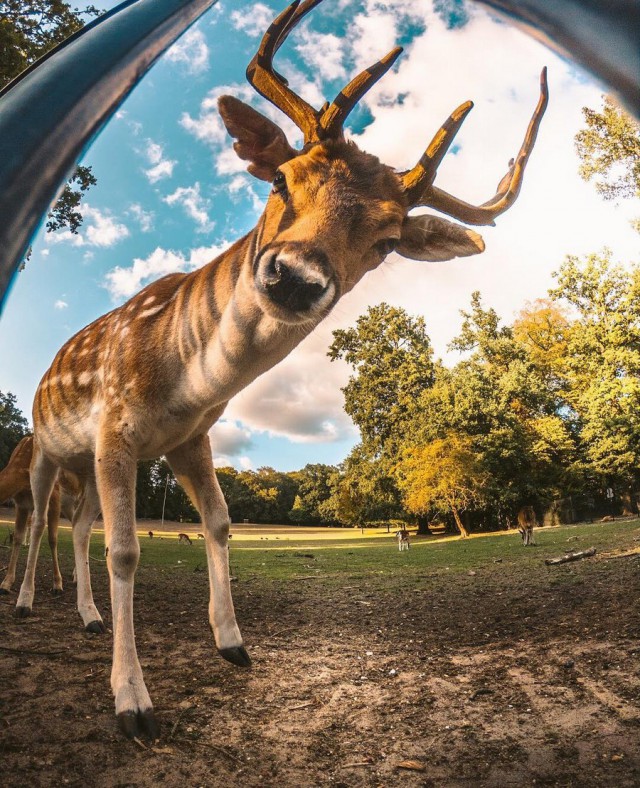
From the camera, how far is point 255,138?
2.52 feet

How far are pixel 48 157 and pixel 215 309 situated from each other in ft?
2.10

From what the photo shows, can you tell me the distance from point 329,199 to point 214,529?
58 centimetres

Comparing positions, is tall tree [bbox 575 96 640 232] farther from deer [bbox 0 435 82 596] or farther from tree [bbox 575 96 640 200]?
deer [bbox 0 435 82 596]

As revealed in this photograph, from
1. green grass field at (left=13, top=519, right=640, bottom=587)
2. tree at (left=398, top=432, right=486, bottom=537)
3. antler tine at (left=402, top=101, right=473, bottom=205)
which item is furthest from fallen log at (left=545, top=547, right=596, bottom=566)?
antler tine at (left=402, top=101, right=473, bottom=205)

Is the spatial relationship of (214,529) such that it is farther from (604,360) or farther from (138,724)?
(604,360)

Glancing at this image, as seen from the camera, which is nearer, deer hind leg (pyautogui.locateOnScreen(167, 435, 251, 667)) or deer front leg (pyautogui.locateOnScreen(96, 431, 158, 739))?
deer front leg (pyautogui.locateOnScreen(96, 431, 158, 739))

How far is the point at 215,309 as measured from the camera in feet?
2.66

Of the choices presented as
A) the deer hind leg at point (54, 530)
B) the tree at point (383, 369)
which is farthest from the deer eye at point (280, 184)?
the deer hind leg at point (54, 530)

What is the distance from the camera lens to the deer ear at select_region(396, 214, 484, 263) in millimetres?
771

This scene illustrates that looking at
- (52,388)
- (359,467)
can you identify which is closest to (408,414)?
(359,467)

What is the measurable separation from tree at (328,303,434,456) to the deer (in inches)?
30.6

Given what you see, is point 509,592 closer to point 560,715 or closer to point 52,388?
point 560,715

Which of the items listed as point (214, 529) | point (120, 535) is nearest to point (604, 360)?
point (214, 529)

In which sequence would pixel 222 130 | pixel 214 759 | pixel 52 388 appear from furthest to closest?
1. pixel 52 388
2. pixel 222 130
3. pixel 214 759
